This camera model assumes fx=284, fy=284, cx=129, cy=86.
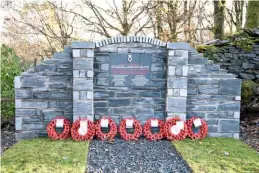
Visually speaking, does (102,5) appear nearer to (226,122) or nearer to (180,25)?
(180,25)

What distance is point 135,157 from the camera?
394 centimetres

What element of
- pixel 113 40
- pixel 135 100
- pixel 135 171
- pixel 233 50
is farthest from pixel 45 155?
pixel 233 50

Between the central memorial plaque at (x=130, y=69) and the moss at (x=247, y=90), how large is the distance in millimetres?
2530

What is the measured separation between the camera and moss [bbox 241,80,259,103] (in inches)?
246

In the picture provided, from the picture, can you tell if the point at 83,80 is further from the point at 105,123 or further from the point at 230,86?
the point at 230,86

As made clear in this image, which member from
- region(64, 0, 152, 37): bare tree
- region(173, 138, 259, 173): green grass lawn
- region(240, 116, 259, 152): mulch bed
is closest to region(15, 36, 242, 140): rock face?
region(240, 116, 259, 152): mulch bed

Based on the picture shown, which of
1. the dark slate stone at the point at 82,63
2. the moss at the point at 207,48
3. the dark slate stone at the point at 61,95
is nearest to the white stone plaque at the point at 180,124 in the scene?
the dark slate stone at the point at 82,63

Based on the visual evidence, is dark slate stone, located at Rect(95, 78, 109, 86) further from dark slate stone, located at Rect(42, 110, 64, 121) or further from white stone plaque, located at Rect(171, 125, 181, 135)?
white stone plaque, located at Rect(171, 125, 181, 135)

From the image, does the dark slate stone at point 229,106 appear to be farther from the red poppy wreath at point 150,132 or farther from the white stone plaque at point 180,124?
the red poppy wreath at point 150,132

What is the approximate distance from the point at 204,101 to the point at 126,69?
152 cm

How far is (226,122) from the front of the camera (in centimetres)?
515

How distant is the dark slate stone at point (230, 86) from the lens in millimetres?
5098

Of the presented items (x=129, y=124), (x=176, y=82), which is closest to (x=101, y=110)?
(x=129, y=124)

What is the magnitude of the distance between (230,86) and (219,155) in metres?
1.55
